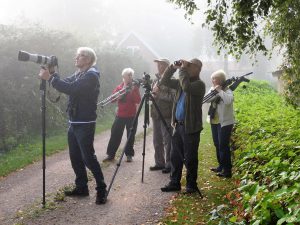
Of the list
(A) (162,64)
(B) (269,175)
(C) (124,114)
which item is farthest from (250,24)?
(C) (124,114)

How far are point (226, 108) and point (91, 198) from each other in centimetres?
281

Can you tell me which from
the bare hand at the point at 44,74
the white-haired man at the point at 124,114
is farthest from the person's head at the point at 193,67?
the white-haired man at the point at 124,114

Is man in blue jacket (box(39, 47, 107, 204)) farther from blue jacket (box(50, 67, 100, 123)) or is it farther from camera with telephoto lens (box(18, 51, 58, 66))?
camera with telephoto lens (box(18, 51, 58, 66))

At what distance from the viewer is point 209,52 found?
255ft

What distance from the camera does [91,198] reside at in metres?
6.46

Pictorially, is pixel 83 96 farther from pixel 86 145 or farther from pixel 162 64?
pixel 162 64

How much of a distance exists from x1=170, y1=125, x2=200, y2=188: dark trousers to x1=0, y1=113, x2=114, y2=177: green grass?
4.11 meters

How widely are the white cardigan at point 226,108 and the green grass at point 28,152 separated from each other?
478cm

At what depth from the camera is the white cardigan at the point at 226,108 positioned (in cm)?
707

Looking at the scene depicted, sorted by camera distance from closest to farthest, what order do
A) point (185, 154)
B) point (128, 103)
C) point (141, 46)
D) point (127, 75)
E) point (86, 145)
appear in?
point (86, 145) → point (185, 154) → point (127, 75) → point (128, 103) → point (141, 46)

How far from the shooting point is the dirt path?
5609 millimetres

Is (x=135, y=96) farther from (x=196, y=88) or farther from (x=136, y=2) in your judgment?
(x=136, y=2)

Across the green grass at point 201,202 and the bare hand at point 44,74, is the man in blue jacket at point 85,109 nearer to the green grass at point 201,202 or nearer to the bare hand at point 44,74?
the bare hand at point 44,74

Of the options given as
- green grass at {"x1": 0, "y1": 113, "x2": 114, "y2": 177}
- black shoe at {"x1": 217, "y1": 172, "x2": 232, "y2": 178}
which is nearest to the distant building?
green grass at {"x1": 0, "y1": 113, "x2": 114, "y2": 177}
